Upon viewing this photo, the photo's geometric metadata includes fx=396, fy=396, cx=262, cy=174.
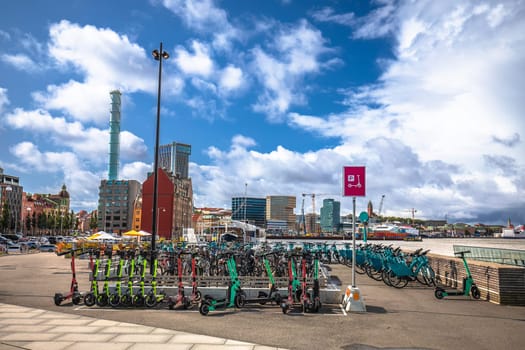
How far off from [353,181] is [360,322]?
11.7 feet

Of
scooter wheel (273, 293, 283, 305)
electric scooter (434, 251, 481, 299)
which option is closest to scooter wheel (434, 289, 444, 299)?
electric scooter (434, 251, 481, 299)

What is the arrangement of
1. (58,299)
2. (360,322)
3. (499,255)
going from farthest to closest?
(499,255) < (58,299) < (360,322)

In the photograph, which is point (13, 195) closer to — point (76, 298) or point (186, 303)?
point (76, 298)

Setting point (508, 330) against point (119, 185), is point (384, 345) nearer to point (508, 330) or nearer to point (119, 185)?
point (508, 330)

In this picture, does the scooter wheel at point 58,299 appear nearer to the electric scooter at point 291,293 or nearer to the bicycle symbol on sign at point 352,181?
the electric scooter at point 291,293

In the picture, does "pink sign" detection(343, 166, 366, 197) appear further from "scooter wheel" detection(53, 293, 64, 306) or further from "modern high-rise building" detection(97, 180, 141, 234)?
"modern high-rise building" detection(97, 180, 141, 234)

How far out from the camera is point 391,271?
13.9 meters

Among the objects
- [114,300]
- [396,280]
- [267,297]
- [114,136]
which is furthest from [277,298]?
[114,136]

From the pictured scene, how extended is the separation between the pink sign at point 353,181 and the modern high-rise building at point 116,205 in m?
133

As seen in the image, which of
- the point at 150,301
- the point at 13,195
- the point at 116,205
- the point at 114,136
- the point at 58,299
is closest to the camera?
the point at 150,301

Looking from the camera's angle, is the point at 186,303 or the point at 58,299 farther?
the point at 58,299

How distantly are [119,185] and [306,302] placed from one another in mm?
139384

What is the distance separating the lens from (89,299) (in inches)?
386

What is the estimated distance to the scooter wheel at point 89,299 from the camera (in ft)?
32.2
